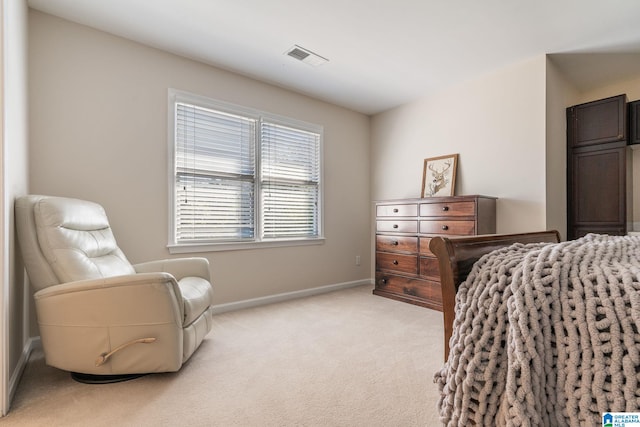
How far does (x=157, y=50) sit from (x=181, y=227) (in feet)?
5.33

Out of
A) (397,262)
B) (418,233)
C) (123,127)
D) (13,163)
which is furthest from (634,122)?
(13,163)

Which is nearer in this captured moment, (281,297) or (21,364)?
(21,364)

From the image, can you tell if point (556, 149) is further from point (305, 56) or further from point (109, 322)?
point (109, 322)

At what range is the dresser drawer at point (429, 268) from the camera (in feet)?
10.8

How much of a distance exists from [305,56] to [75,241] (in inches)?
94.1

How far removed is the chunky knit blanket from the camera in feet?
2.29

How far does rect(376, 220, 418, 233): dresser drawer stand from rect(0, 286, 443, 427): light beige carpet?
123 centimetres

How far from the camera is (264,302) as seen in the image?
3391 millimetres

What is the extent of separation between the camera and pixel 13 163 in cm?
170

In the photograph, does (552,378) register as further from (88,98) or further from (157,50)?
(157,50)

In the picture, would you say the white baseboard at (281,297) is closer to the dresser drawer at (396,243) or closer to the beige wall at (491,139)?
the dresser drawer at (396,243)

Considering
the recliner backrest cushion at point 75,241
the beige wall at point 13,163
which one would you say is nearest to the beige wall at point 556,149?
the recliner backrest cushion at point 75,241

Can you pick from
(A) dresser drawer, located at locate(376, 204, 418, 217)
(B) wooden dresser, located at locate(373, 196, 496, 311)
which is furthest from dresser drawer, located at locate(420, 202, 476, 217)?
(A) dresser drawer, located at locate(376, 204, 418, 217)

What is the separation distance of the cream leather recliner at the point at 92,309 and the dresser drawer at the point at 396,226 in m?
2.52
